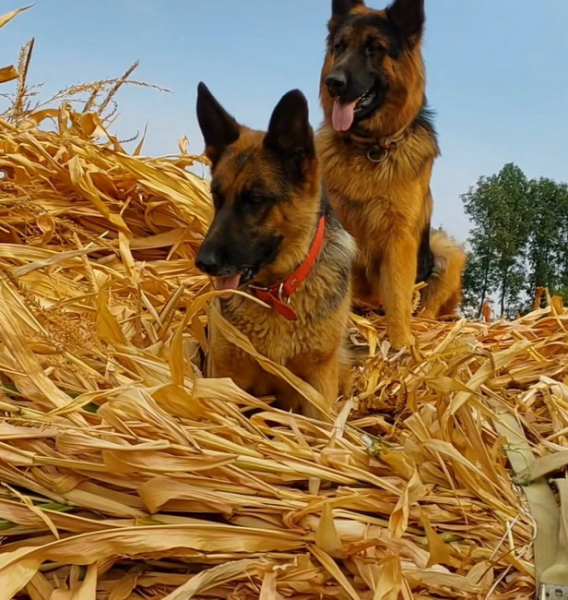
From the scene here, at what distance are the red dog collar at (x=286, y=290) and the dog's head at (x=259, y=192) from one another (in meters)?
0.07

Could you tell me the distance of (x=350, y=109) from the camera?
358 cm

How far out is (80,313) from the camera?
226 cm

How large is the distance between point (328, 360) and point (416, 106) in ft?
6.78

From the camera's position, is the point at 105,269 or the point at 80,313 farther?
the point at 105,269

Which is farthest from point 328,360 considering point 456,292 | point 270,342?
point 456,292

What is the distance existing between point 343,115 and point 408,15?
67cm

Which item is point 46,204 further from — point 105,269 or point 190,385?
point 190,385

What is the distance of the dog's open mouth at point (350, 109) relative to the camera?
3564 mm

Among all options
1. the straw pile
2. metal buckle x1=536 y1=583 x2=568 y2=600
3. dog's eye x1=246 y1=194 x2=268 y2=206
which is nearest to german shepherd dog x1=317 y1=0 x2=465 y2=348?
dog's eye x1=246 y1=194 x2=268 y2=206

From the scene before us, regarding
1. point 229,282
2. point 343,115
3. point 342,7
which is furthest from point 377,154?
point 229,282

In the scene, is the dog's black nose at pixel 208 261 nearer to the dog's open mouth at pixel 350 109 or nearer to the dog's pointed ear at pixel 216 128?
the dog's pointed ear at pixel 216 128

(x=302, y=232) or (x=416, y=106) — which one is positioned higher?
(x=416, y=106)

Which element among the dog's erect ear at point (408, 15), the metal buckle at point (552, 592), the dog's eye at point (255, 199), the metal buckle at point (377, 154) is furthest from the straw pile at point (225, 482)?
the dog's erect ear at point (408, 15)

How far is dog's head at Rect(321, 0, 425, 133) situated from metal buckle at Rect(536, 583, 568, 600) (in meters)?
2.69
